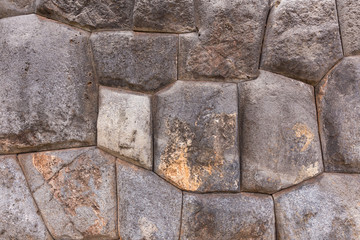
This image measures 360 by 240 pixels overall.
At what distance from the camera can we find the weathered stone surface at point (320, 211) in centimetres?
101

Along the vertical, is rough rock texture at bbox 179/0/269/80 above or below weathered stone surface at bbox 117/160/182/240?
above

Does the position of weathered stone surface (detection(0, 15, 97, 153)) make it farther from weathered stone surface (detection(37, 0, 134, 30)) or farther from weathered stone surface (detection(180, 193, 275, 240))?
weathered stone surface (detection(180, 193, 275, 240))

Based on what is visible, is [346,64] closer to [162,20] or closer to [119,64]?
[162,20]

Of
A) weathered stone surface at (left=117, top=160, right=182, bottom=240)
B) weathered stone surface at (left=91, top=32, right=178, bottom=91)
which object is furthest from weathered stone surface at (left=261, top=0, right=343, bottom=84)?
weathered stone surface at (left=117, top=160, right=182, bottom=240)

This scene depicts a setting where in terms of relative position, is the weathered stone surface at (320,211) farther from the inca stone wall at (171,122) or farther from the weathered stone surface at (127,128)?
the weathered stone surface at (127,128)

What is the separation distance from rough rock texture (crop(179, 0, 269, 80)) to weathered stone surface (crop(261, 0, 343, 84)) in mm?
50

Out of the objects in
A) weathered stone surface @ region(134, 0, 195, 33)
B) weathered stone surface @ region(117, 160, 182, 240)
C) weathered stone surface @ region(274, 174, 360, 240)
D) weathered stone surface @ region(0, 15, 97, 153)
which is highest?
weathered stone surface @ region(134, 0, 195, 33)

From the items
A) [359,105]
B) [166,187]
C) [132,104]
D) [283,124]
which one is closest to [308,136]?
[283,124]

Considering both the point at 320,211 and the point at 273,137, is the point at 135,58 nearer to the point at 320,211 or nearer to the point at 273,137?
the point at 273,137

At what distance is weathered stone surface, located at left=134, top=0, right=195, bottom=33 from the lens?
1.01 meters

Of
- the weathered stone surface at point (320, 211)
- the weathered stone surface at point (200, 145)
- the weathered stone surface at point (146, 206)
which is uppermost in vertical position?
the weathered stone surface at point (200, 145)

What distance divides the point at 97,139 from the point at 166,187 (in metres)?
0.34

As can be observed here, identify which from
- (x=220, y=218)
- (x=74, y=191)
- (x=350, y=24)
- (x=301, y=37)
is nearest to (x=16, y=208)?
(x=74, y=191)

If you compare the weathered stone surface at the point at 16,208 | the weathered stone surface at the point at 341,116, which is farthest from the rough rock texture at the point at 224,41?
the weathered stone surface at the point at 16,208
